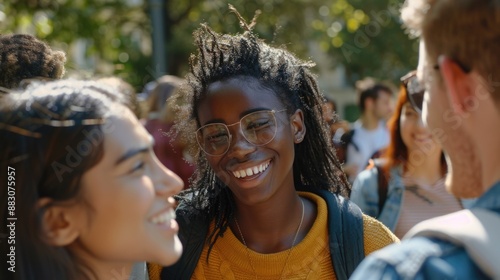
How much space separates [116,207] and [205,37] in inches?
57.7

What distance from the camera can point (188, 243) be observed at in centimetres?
290

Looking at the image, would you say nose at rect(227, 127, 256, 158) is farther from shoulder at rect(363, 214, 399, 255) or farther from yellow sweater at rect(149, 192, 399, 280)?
shoulder at rect(363, 214, 399, 255)

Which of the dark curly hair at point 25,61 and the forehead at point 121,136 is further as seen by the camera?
the dark curly hair at point 25,61

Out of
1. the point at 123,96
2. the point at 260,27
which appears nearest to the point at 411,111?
the point at 123,96

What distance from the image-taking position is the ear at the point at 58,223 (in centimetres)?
198

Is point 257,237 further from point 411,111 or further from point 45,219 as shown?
point 411,111

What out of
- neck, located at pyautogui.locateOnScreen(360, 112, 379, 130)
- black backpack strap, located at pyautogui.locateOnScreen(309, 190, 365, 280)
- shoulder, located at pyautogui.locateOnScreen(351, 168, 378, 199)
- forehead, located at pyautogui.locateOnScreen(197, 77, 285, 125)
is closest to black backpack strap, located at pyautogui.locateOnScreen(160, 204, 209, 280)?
forehead, located at pyautogui.locateOnScreen(197, 77, 285, 125)

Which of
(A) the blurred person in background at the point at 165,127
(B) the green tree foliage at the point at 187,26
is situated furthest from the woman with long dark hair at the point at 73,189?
(B) the green tree foliage at the point at 187,26

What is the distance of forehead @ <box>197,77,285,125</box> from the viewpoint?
117 inches

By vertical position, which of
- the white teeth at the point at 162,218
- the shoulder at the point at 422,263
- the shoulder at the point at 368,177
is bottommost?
the shoulder at the point at 368,177

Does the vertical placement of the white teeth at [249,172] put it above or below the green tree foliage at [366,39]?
below

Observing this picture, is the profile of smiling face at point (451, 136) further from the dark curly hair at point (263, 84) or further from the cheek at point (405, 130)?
the cheek at point (405, 130)

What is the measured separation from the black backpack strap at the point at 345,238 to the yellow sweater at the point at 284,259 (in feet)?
0.11

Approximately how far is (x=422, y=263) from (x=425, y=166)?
2.89 metres
